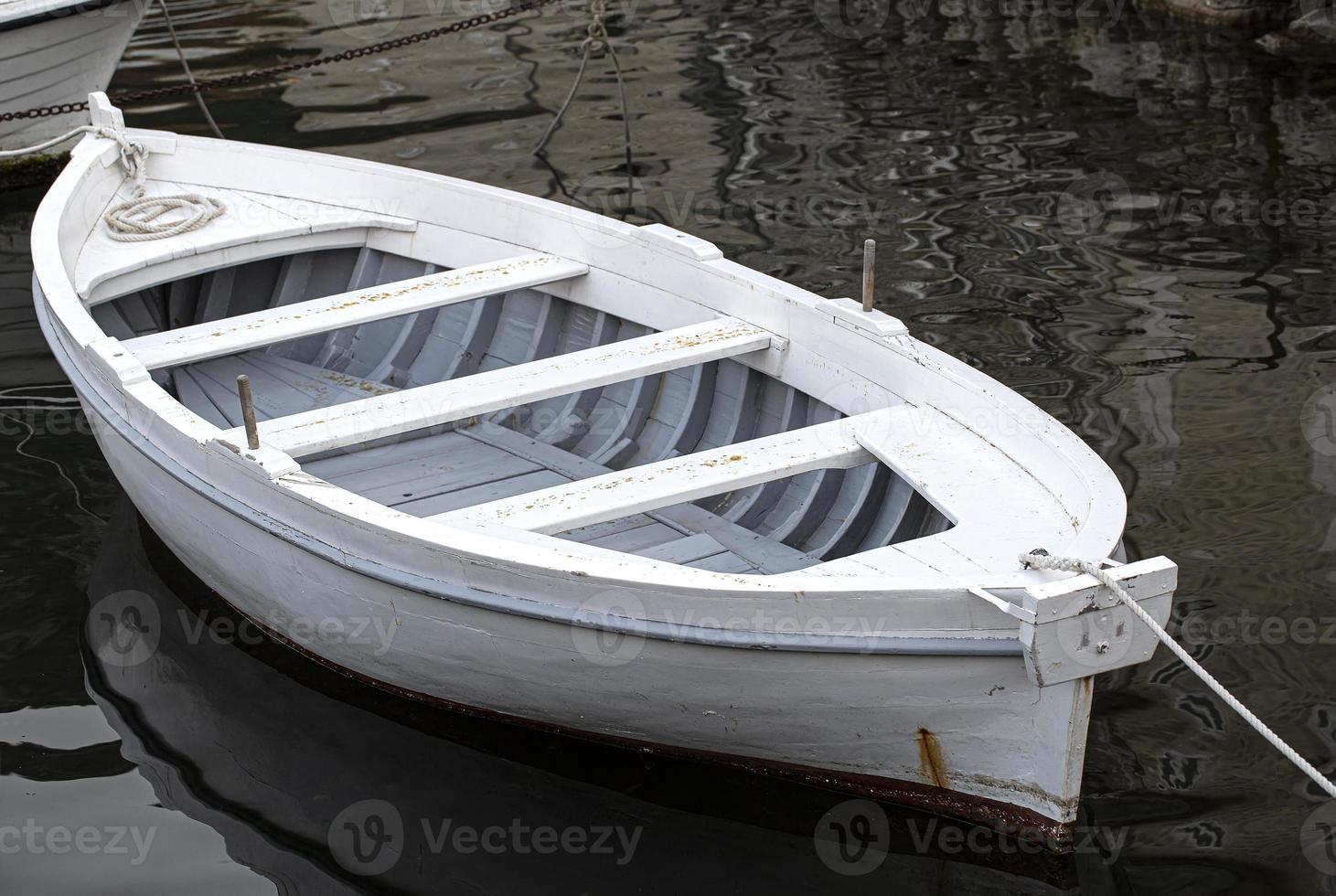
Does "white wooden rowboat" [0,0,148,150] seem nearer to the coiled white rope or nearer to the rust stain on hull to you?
the coiled white rope

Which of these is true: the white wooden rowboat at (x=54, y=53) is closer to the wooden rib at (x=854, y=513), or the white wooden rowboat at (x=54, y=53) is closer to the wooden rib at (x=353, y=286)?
the wooden rib at (x=353, y=286)

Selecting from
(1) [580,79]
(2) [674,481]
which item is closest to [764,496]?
(2) [674,481]

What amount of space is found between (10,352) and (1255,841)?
6276mm

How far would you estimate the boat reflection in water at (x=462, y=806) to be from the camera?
3938 millimetres

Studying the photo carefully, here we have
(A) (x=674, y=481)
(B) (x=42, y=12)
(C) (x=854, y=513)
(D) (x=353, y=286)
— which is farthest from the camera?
(B) (x=42, y=12)

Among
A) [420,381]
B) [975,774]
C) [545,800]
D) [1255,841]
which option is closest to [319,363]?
[420,381]

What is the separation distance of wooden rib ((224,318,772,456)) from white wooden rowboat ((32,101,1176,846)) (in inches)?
0.6

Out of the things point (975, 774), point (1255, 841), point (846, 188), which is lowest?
point (846, 188)

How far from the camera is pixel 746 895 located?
12.7 feet

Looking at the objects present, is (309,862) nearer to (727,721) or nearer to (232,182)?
(727,721)

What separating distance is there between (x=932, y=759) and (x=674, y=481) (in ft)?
3.43

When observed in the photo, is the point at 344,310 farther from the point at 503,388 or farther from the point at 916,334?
the point at 916,334

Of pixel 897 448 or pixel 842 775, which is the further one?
pixel 897 448

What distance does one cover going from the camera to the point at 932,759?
147 inches
